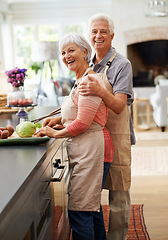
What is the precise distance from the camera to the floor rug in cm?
290

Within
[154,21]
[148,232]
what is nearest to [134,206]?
[148,232]

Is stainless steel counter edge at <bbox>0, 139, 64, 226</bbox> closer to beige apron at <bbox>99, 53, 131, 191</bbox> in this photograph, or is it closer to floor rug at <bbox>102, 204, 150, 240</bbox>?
beige apron at <bbox>99, 53, 131, 191</bbox>

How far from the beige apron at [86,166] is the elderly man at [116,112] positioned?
8.0 inches

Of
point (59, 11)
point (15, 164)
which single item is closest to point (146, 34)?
point (59, 11)

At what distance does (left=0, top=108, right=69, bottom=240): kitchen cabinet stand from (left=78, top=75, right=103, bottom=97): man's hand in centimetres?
33

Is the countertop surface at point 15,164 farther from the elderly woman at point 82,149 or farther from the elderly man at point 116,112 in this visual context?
the elderly man at point 116,112

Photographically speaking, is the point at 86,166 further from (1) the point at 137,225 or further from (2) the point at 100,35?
(1) the point at 137,225

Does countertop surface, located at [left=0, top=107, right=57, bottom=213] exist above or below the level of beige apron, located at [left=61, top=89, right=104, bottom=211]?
above

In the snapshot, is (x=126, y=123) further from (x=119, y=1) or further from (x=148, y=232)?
(x=119, y=1)

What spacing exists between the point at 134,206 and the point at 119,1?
266 inches

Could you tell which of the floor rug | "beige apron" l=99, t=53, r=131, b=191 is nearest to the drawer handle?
"beige apron" l=99, t=53, r=131, b=191

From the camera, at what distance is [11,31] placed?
397 inches

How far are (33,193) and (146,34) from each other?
8.40 metres

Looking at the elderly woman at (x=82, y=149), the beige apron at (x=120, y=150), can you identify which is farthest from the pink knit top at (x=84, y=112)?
the beige apron at (x=120, y=150)
